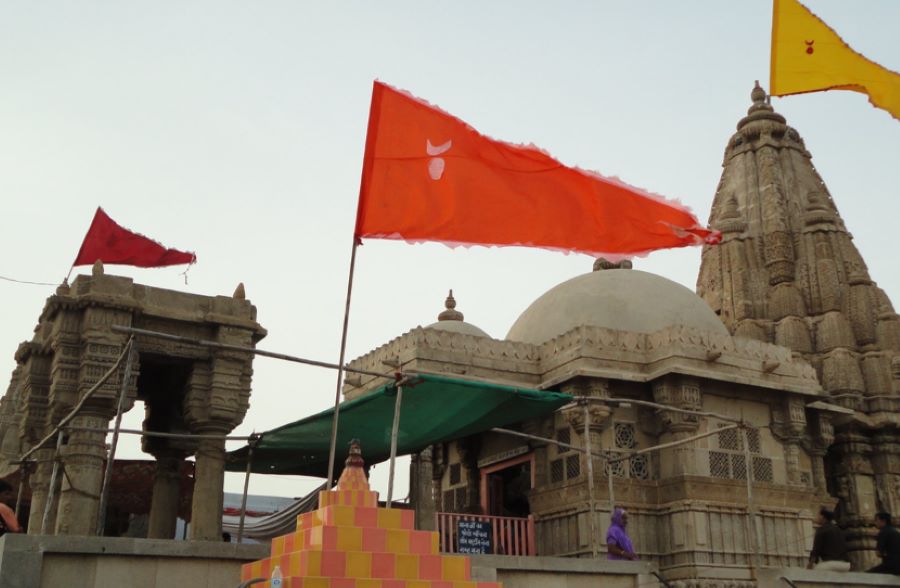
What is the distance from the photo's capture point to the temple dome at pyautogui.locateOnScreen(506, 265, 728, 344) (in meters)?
20.7

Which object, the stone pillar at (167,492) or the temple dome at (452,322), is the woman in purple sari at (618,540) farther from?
the temple dome at (452,322)

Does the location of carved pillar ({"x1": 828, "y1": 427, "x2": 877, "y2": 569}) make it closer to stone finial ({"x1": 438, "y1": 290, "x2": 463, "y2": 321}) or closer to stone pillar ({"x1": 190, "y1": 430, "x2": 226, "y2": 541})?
stone finial ({"x1": 438, "y1": 290, "x2": 463, "y2": 321})

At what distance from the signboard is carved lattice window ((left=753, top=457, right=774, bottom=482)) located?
238 inches

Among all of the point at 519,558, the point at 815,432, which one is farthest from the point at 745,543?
the point at 519,558

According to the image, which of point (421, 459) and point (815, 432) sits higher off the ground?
point (815, 432)

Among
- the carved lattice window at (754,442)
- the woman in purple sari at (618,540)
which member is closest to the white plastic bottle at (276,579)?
the woman in purple sari at (618,540)

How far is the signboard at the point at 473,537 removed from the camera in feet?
53.2

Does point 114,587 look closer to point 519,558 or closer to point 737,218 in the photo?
point 519,558

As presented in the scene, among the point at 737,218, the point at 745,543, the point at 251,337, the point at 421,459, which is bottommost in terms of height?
the point at 745,543

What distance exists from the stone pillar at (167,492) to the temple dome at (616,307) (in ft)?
28.6

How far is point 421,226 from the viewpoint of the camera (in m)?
10.7

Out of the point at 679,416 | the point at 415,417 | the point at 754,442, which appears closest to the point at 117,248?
the point at 415,417

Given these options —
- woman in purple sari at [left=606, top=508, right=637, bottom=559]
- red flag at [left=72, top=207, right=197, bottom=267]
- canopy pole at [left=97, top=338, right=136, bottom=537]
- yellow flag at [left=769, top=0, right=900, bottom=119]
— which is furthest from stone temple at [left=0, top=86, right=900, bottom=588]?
yellow flag at [left=769, top=0, right=900, bottom=119]

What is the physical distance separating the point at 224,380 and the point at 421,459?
4602 millimetres
